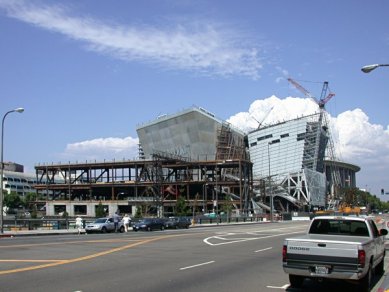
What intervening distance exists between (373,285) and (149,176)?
4750 inches

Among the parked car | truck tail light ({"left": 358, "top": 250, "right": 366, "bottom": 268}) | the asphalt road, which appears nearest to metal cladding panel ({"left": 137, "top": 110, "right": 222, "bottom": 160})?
the parked car

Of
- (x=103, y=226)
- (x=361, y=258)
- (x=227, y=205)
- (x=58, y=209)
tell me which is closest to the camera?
(x=361, y=258)

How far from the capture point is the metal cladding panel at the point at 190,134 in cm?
15562

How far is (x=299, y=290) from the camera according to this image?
12359 millimetres

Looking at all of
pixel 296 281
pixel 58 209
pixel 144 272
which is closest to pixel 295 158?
pixel 58 209

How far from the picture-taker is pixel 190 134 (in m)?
157

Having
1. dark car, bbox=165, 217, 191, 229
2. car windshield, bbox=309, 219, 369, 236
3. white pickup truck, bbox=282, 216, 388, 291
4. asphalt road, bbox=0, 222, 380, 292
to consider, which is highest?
car windshield, bbox=309, 219, 369, 236

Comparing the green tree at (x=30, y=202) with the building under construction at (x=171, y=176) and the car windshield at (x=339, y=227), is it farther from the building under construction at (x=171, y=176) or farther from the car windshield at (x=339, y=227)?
the car windshield at (x=339, y=227)

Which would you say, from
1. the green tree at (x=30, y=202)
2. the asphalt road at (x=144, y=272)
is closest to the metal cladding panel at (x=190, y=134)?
the green tree at (x=30, y=202)

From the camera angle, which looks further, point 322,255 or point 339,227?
point 339,227

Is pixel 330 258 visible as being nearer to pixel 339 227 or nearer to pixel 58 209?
pixel 339 227

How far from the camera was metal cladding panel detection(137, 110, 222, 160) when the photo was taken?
511 feet

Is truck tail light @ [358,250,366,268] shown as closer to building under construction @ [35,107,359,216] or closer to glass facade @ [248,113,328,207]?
building under construction @ [35,107,359,216]

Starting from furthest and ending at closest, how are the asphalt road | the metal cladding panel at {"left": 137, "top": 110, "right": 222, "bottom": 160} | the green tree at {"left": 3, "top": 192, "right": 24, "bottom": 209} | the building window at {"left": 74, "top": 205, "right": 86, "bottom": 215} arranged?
the green tree at {"left": 3, "top": 192, "right": 24, "bottom": 209}
the metal cladding panel at {"left": 137, "top": 110, "right": 222, "bottom": 160}
the building window at {"left": 74, "top": 205, "right": 86, "bottom": 215}
the asphalt road
